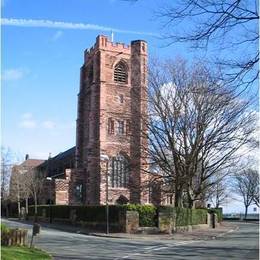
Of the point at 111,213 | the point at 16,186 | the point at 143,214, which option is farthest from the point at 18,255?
the point at 16,186

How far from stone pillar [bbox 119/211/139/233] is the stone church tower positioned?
101 feet

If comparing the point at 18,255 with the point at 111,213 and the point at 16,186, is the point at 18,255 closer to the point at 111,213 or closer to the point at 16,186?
the point at 111,213

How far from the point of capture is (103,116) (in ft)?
263

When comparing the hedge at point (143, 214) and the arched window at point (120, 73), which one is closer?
the hedge at point (143, 214)

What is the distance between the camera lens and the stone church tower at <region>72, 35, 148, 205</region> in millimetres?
75875

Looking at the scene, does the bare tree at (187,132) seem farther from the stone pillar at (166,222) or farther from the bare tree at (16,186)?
the bare tree at (16,186)

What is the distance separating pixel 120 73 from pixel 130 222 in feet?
151

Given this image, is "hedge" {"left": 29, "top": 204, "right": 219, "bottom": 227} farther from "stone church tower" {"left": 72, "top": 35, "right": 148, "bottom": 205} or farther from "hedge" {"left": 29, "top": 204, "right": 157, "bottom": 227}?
"stone church tower" {"left": 72, "top": 35, "right": 148, "bottom": 205}

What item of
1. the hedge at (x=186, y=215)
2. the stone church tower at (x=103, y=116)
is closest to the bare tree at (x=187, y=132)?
the hedge at (x=186, y=215)

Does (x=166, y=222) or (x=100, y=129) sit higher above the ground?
(x=100, y=129)

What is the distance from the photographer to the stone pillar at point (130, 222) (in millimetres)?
40594

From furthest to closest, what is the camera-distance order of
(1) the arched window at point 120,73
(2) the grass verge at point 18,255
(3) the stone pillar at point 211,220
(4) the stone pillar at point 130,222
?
(1) the arched window at point 120,73 < (3) the stone pillar at point 211,220 < (4) the stone pillar at point 130,222 < (2) the grass verge at point 18,255

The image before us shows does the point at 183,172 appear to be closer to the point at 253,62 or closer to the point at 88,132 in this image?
the point at 253,62

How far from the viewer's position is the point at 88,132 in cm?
8350
